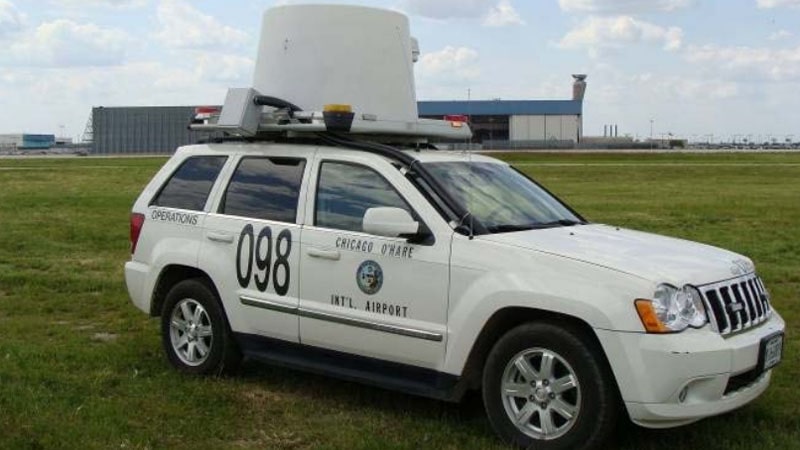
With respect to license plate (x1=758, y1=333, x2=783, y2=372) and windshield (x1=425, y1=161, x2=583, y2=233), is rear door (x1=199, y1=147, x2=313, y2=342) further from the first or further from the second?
license plate (x1=758, y1=333, x2=783, y2=372)

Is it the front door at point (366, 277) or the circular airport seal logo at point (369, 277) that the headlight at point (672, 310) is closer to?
the front door at point (366, 277)

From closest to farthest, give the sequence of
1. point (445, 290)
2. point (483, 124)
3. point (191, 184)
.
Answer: point (445, 290), point (191, 184), point (483, 124)

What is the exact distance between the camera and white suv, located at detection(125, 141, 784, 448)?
4.66m

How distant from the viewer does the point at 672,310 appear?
15.1ft

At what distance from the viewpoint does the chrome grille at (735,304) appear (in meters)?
4.77

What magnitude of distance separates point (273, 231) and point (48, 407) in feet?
5.87

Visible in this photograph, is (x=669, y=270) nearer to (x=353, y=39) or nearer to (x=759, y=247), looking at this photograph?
(x=353, y=39)

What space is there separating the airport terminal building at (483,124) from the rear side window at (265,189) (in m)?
71.0

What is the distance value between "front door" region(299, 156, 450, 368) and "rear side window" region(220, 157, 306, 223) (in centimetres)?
19

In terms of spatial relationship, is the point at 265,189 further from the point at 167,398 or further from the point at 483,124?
the point at 483,124

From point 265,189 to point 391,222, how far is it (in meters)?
1.42

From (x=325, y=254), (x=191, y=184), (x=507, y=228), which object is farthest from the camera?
(x=191, y=184)

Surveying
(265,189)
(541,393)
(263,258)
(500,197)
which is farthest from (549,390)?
(265,189)

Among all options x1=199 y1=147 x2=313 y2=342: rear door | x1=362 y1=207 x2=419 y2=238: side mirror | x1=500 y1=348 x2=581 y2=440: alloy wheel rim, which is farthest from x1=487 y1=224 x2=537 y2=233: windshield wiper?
x1=199 y1=147 x2=313 y2=342: rear door
